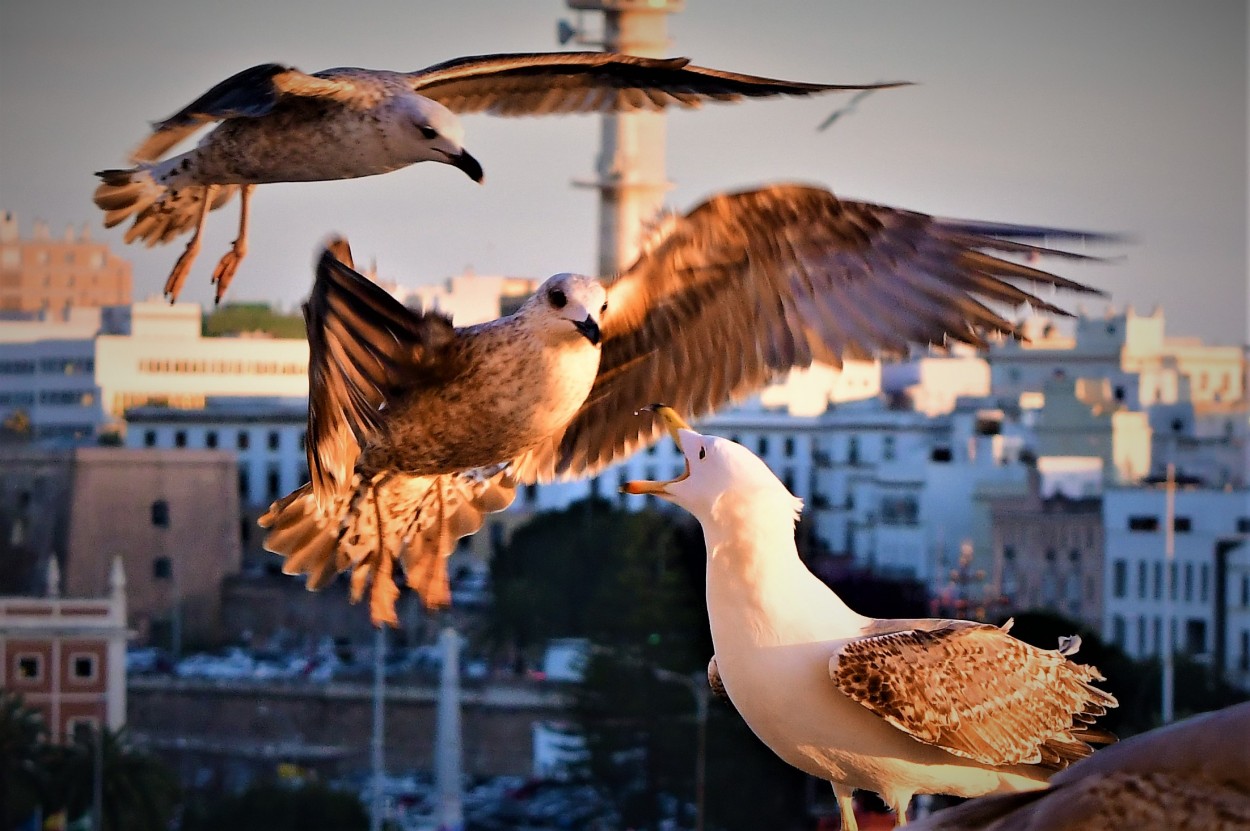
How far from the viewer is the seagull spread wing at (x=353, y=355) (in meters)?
2.60

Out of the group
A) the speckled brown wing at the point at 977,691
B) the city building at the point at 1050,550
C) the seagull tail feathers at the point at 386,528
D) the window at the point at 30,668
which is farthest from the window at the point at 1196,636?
the speckled brown wing at the point at 977,691

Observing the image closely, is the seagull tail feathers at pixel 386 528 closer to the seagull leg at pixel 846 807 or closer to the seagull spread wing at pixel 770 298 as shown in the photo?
the seagull spread wing at pixel 770 298

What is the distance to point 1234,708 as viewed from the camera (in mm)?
1597

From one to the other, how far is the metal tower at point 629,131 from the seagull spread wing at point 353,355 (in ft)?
119

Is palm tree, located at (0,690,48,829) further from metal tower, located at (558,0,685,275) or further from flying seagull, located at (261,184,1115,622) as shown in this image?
flying seagull, located at (261,184,1115,622)

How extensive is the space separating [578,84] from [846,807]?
4.06 ft

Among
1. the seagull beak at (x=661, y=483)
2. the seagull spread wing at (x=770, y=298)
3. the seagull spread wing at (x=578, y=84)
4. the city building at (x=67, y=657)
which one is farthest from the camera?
the city building at (x=67, y=657)

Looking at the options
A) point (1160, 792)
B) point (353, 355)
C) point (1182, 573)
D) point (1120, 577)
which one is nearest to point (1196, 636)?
point (1182, 573)

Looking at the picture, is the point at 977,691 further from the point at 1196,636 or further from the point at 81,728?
the point at 1196,636

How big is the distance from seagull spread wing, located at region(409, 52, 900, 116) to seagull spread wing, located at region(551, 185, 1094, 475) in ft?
0.55

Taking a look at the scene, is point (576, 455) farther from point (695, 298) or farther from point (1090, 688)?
point (1090, 688)

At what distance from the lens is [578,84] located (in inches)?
133

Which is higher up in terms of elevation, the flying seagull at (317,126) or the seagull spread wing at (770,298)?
the flying seagull at (317,126)

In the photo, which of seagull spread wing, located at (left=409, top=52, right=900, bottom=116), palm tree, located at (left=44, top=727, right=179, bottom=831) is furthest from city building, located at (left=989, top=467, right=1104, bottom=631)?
seagull spread wing, located at (left=409, top=52, right=900, bottom=116)
